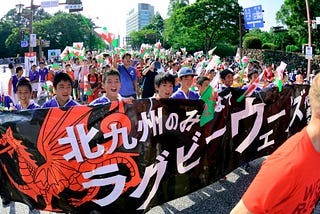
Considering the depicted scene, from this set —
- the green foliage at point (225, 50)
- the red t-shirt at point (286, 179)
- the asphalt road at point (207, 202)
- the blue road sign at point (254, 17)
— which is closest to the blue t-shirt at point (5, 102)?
the asphalt road at point (207, 202)

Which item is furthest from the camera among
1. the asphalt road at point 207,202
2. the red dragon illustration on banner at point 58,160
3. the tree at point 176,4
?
the tree at point 176,4

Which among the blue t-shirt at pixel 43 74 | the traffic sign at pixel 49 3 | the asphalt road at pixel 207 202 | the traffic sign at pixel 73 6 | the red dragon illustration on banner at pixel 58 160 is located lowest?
the asphalt road at pixel 207 202

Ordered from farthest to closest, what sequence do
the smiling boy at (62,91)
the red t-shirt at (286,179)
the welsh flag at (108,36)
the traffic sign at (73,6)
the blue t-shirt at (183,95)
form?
the traffic sign at (73,6), the welsh flag at (108,36), the blue t-shirt at (183,95), the smiling boy at (62,91), the red t-shirt at (286,179)

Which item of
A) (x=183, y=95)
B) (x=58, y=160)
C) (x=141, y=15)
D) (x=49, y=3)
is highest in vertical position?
(x=141, y=15)

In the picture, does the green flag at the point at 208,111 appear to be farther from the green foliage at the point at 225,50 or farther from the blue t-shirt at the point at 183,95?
the green foliage at the point at 225,50

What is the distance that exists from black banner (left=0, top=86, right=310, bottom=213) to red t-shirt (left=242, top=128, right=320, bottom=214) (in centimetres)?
204

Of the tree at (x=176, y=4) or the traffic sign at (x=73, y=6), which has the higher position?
the tree at (x=176, y=4)

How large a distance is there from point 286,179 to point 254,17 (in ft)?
69.1

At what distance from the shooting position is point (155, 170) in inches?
133

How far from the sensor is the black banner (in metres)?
3.08

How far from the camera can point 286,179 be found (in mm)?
1219

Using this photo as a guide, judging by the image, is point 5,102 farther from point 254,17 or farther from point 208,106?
point 254,17

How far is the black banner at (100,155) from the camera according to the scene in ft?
10.1

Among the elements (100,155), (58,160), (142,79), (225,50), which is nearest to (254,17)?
(142,79)
